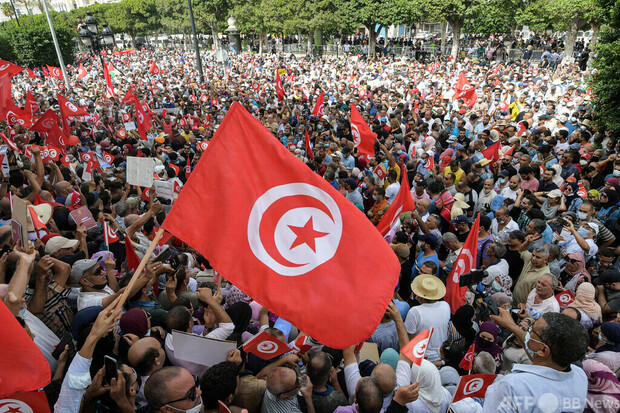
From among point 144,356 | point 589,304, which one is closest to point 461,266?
point 589,304

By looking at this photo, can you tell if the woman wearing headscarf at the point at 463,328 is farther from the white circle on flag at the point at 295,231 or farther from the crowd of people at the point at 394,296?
the white circle on flag at the point at 295,231

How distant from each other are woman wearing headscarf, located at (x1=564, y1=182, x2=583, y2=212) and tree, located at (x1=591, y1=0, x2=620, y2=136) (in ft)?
12.1

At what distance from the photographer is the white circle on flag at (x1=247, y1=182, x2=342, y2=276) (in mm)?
2826

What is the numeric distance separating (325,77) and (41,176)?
2034 centimetres

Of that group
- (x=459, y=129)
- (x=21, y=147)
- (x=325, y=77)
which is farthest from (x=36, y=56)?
(x=459, y=129)

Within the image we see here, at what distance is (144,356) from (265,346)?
0.87 meters

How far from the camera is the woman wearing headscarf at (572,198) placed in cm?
623

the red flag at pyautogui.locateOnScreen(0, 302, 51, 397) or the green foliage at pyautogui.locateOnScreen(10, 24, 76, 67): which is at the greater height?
the red flag at pyautogui.locateOnScreen(0, 302, 51, 397)

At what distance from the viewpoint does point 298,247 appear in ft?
9.37

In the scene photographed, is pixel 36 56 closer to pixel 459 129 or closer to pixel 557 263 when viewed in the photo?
pixel 459 129

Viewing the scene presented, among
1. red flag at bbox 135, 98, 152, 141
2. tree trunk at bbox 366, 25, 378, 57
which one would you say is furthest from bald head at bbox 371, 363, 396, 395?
tree trunk at bbox 366, 25, 378, 57

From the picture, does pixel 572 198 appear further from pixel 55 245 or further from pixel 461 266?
pixel 55 245

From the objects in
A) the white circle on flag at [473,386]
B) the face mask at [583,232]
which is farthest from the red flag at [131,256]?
the face mask at [583,232]

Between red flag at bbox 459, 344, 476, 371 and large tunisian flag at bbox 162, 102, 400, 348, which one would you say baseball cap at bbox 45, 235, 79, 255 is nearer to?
large tunisian flag at bbox 162, 102, 400, 348
